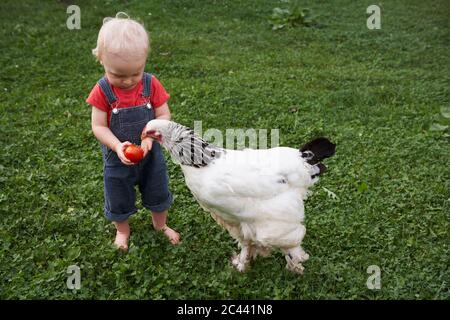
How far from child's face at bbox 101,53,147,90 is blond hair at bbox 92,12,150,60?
0.04 meters

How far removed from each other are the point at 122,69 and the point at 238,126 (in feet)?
9.42

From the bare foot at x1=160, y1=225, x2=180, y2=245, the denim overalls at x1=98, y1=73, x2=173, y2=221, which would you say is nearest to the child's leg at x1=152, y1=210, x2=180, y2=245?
the bare foot at x1=160, y1=225, x2=180, y2=245

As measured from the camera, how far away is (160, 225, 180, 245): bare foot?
3867 mm

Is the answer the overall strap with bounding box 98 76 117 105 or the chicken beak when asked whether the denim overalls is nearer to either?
the overall strap with bounding box 98 76 117 105

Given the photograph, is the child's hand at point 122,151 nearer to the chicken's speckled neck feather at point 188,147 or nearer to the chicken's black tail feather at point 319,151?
the chicken's speckled neck feather at point 188,147

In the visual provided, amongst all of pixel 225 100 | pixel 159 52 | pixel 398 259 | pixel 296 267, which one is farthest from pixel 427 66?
pixel 296 267

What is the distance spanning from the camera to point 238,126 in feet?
18.6

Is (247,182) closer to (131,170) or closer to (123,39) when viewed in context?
(131,170)

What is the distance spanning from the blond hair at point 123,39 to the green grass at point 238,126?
5.03 feet

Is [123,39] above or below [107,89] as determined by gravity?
above

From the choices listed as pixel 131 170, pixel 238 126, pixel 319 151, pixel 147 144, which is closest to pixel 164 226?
pixel 131 170

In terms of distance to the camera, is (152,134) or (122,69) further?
(152,134)

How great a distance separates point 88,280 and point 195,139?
4.16ft

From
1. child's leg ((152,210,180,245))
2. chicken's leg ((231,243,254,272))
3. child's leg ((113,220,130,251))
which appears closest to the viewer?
chicken's leg ((231,243,254,272))
